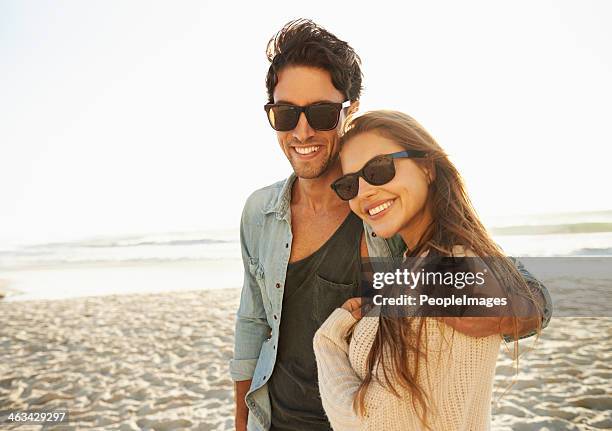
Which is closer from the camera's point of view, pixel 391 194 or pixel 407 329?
pixel 407 329

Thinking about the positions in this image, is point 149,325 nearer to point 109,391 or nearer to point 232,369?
point 109,391

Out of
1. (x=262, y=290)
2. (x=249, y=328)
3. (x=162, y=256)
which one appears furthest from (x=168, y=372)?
(x=162, y=256)

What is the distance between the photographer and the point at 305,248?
2713 mm

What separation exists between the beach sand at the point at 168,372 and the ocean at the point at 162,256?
3392 mm

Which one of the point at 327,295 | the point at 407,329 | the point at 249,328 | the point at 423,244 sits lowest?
the point at 249,328

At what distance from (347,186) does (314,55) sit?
90 cm

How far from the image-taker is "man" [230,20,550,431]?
8.34 ft

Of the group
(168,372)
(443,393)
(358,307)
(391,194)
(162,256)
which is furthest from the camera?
(162,256)

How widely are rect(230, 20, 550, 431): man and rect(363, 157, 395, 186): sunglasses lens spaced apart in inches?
20.3

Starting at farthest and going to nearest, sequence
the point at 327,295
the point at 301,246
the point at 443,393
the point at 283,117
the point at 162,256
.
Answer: the point at 162,256 < the point at 301,246 < the point at 283,117 < the point at 327,295 < the point at 443,393

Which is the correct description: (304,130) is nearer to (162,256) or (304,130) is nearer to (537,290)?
(537,290)

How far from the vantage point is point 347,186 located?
6.91ft

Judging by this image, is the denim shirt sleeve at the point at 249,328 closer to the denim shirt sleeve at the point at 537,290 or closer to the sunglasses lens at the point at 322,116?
the sunglasses lens at the point at 322,116

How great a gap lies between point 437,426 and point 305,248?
1.23 metres
